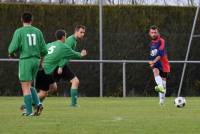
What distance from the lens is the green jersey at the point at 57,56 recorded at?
1775 cm

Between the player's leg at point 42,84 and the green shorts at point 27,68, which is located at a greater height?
the green shorts at point 27,68

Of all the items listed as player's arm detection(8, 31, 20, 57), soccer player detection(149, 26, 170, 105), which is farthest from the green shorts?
soccer player detection(149, 26, 170, 105)

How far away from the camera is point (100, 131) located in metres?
10.5

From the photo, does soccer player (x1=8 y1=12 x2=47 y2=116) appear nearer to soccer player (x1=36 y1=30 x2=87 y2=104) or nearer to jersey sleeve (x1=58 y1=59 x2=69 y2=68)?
soccer player (x1=36 y1=30 x2=87 y2=104)

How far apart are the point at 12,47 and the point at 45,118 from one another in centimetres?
141

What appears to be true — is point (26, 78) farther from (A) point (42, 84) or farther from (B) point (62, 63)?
(B) point (62, 63)

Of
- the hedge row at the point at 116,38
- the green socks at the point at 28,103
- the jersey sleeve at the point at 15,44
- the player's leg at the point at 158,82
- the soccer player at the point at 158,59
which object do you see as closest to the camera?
the jersey sleeve at the point at 15,44

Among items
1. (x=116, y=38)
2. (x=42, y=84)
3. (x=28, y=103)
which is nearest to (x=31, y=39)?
(x=28, y=103)

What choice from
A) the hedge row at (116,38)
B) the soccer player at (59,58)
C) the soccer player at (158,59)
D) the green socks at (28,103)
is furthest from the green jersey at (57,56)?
the hedge row at (116,38)

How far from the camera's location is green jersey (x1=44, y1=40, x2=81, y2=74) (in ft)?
58.2

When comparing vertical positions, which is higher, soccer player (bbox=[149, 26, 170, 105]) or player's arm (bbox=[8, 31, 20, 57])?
player's arm (bbox=[8, 31, 20, 57])

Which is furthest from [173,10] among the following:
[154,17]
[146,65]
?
[146,65]

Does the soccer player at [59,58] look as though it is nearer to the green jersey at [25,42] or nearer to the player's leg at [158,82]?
the player's leg at [158,82]

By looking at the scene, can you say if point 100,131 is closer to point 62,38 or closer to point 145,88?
point 62,38
